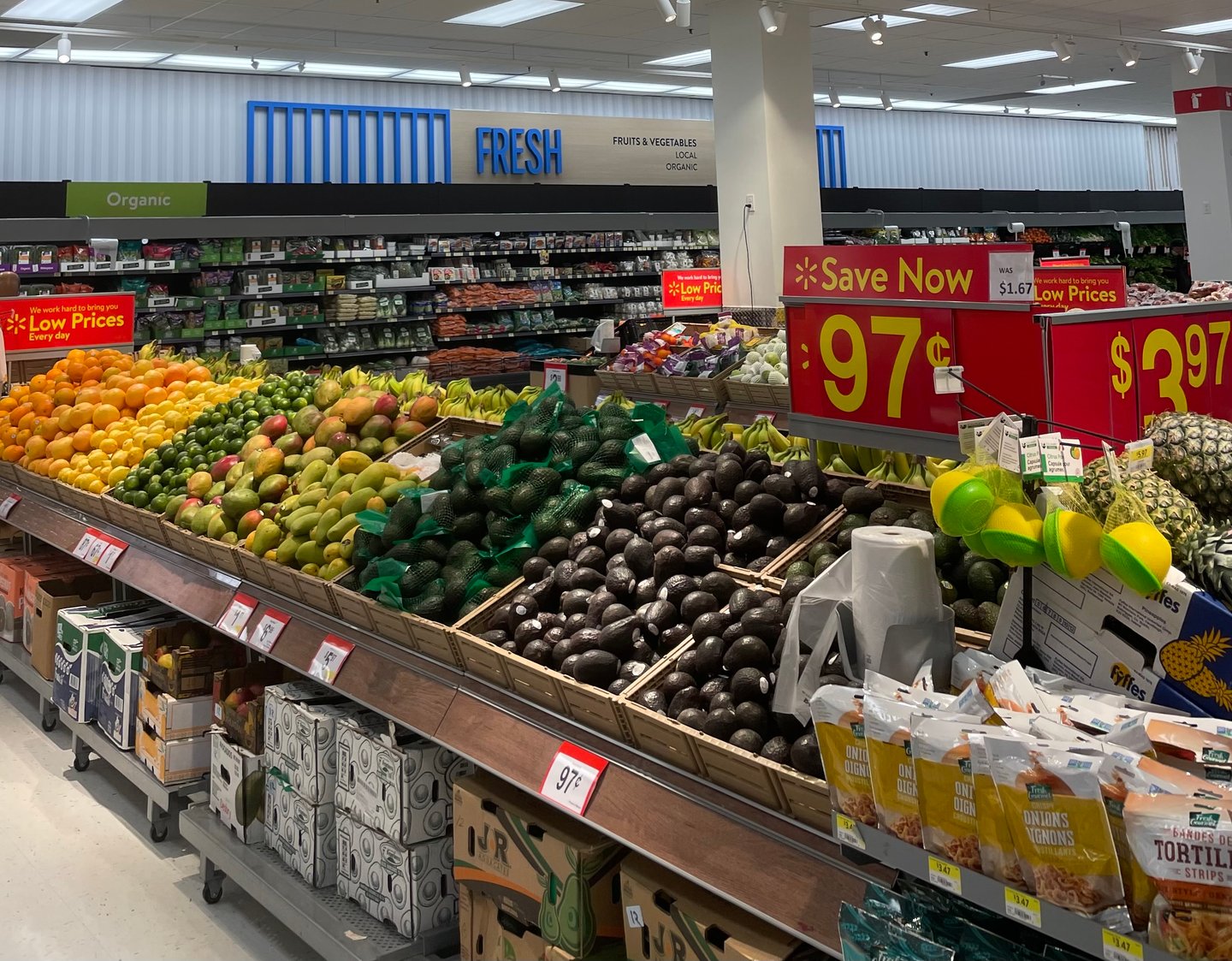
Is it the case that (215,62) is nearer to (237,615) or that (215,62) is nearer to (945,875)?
(237,615)

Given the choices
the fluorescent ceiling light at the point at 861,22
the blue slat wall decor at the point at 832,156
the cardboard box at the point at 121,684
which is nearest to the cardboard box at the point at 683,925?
the cardboard box at the point at 121,684

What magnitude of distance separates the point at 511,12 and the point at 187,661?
715 cm

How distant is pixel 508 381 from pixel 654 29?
3.45 metres

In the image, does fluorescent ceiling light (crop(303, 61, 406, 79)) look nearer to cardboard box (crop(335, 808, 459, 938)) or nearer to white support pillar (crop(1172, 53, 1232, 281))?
white support pillar (crop(1172, 53, 1232, 281))

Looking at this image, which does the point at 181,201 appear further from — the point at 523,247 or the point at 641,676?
the point at 641,676

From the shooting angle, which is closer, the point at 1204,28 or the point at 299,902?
the point at 299,902

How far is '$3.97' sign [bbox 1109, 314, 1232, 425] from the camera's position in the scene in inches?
95.0

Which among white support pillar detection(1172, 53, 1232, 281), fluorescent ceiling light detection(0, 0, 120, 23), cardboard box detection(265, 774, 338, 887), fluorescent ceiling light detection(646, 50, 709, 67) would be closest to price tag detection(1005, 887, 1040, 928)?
cardboard box detection(265, 774, 338, 887)

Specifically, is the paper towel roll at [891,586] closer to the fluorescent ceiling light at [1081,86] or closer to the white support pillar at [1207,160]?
the white support pillar at [1207,160]

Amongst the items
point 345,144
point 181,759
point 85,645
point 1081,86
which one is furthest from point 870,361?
point 1081,86

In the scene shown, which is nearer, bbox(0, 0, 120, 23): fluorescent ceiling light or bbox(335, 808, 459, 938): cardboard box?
bbox(335, 808, 459, 938): cardboard box

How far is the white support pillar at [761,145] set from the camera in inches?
349

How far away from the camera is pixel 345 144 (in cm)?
1234

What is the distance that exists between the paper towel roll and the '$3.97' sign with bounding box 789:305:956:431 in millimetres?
803
